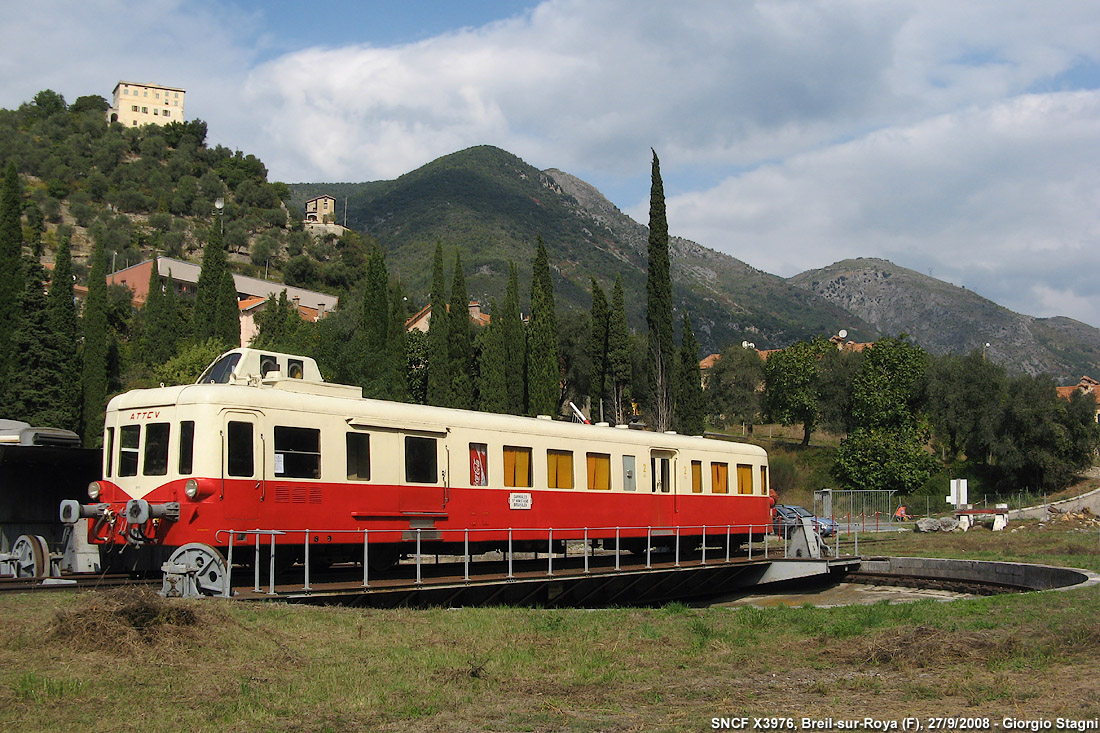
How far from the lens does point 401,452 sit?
17.1 m

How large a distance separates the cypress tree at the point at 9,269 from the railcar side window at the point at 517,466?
41092mm

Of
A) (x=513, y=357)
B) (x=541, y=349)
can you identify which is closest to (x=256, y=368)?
(x=513, y=357)

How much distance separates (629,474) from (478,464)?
497 cm

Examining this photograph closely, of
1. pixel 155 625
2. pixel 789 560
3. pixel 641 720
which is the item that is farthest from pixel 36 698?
pixel 789 560

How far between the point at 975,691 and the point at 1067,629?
384cm

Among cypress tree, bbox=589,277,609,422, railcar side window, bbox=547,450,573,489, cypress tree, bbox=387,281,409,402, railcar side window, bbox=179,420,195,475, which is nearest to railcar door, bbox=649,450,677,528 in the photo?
railcar side window, bbox=547,450,573,489

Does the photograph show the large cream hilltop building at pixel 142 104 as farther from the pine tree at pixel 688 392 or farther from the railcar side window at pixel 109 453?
the railcar side window at pixel 109 453

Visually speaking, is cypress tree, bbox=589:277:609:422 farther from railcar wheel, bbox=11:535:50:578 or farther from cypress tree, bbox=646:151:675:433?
railcar wheel, bbox=11:535:50:578

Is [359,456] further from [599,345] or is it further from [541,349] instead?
[599,345]

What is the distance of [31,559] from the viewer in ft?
52.1

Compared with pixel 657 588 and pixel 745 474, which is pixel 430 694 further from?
pixel 745 474

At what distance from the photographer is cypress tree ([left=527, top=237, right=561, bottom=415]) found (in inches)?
2074

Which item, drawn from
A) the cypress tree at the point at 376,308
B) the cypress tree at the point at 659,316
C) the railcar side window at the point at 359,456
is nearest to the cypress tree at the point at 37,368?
the cypress tree at the point at 376,308

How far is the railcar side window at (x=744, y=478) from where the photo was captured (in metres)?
26.3
